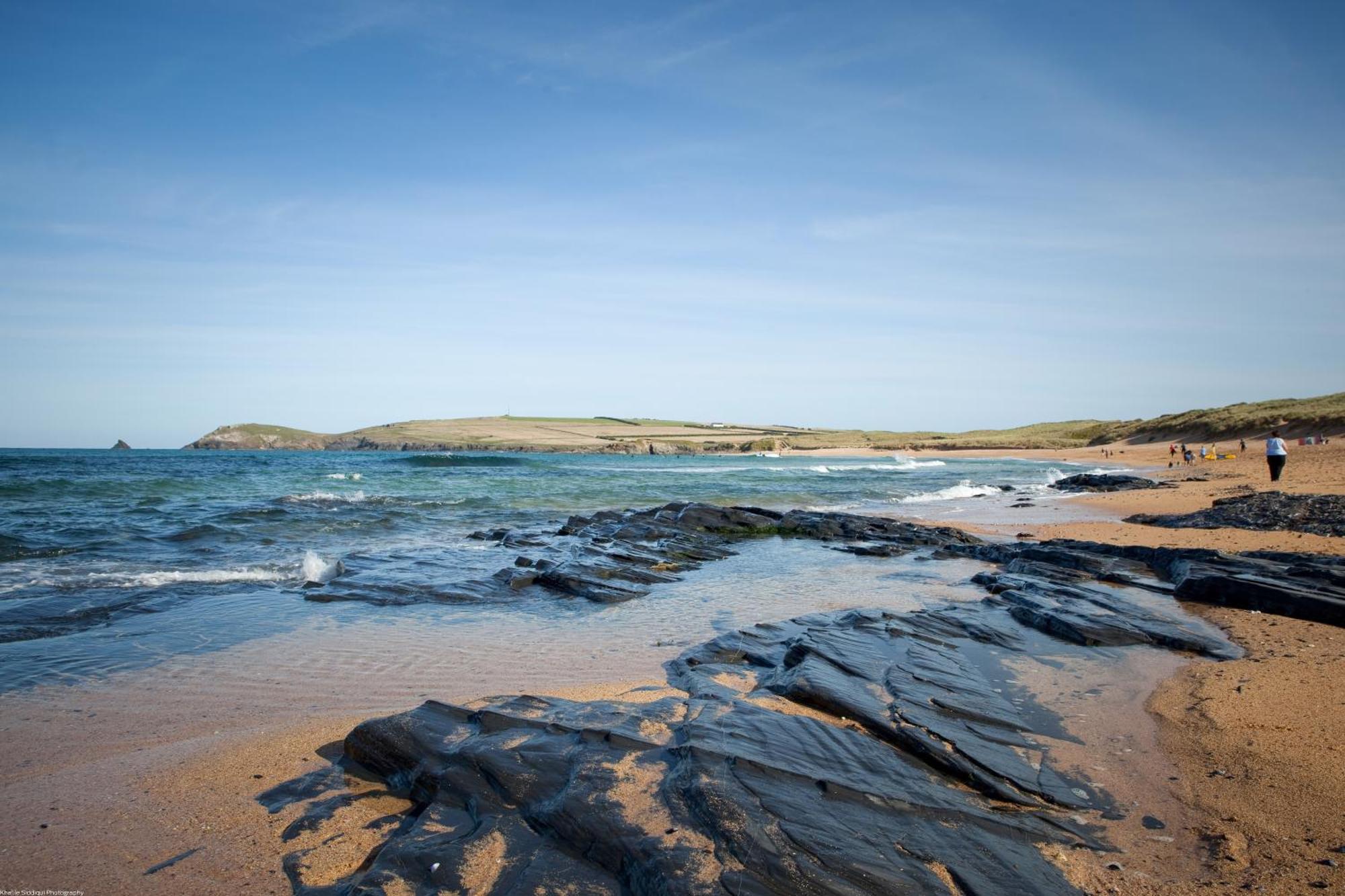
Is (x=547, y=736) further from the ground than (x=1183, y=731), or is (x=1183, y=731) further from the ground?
(x=547, y=736)

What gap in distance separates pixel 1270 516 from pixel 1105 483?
16894mm

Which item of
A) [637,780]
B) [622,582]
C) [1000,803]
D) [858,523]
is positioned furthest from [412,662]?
[858,523]

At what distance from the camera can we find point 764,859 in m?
2.88

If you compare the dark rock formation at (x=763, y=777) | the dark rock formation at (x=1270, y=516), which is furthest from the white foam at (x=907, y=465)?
the dark rock formation at (x=763, y=777)

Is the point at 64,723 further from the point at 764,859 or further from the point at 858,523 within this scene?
the point at 858,523

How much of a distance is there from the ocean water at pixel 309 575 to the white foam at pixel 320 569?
4 cm

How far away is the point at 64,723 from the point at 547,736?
12.0 feet

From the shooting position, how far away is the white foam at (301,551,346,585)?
34.8 ft

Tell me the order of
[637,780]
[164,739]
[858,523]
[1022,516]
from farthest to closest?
1. [1022,516]
2. [858,523]
3. [164,739]
4. [637,780]

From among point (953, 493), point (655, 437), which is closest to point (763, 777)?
point (953, 493)

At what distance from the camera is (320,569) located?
1107 cm

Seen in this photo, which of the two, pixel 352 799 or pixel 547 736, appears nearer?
pixel 352 799

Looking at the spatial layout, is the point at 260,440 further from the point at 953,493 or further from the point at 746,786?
the point at 746,786

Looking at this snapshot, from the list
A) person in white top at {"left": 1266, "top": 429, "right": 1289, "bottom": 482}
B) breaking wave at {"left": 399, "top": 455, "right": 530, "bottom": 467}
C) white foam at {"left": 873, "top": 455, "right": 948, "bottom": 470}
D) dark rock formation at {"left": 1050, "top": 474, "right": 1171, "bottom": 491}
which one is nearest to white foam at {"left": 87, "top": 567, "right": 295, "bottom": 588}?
person in white top at {"left": 1266, "top": 429, "right": 1289, "bottom": 482}
